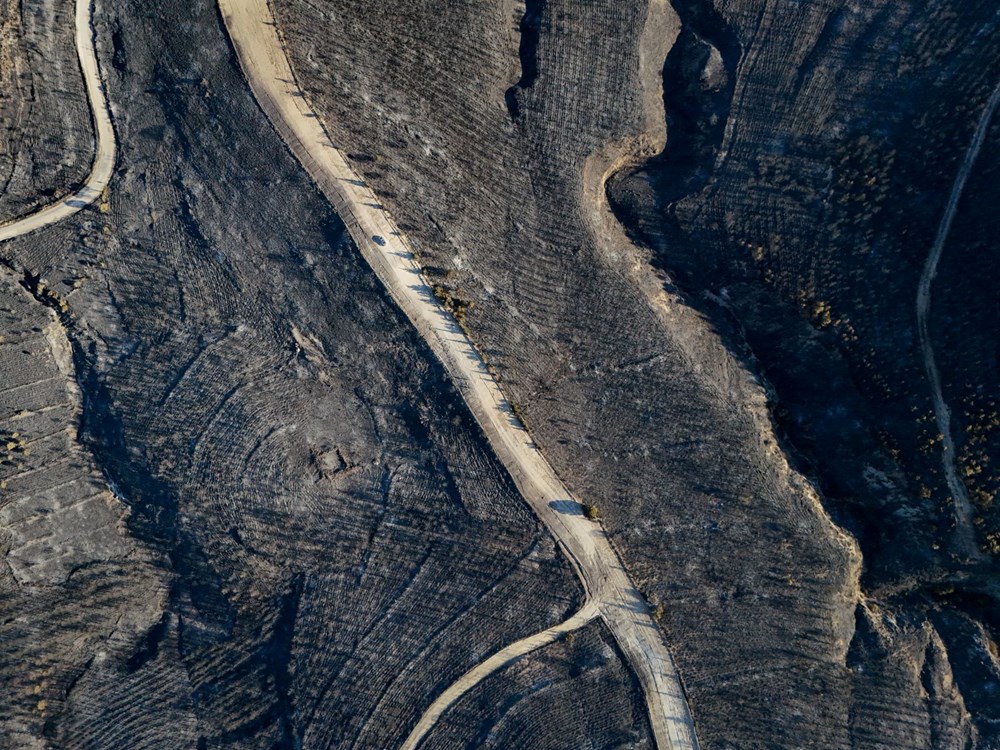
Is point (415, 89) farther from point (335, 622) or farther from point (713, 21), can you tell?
point (335, 622)

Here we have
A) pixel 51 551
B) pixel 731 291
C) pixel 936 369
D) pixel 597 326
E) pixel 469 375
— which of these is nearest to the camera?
pixel 936 369

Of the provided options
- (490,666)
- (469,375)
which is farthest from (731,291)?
(490,666)

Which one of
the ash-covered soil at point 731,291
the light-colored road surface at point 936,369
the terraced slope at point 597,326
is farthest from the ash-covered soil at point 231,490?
the light-colored road surface at point 936,369

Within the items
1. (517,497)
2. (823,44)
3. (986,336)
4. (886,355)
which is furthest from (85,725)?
(823,44)

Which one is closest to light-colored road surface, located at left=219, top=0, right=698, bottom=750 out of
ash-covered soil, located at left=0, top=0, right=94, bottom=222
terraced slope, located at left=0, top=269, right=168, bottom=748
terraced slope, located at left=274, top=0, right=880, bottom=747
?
terraced slope, located at left=274, top=0, right=880, bottom=747

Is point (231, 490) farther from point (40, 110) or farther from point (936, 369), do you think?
point (936, 369)

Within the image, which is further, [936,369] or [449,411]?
[449,411]
